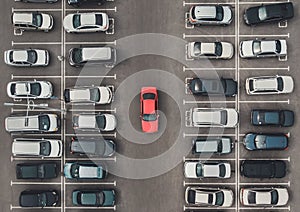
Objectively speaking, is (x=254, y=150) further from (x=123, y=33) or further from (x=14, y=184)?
(x=14, y=184)

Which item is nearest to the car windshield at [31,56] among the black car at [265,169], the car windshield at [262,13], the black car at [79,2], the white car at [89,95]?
the white car at [89,95]

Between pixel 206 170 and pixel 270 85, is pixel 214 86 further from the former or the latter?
pixel 206 170

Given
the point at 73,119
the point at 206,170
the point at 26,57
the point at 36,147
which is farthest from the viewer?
the point at 73,119

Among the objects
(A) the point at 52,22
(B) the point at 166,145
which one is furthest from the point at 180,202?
(A) the point at 52,22

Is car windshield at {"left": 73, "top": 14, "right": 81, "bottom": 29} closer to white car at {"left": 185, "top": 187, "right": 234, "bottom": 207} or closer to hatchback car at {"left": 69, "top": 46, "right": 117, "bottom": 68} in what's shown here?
hatchback car at {"left": 69, "top": 46, "right": 117, "bottom": 68}

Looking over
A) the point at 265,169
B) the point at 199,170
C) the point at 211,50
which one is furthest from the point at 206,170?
the point at 211,50

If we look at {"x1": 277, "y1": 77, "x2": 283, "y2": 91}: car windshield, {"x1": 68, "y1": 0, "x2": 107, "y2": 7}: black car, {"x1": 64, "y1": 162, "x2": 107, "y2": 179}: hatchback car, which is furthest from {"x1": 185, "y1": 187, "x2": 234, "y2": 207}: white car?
{"x1": 68, "y1": 0, "x2": 107, "y2": 7}: black car
